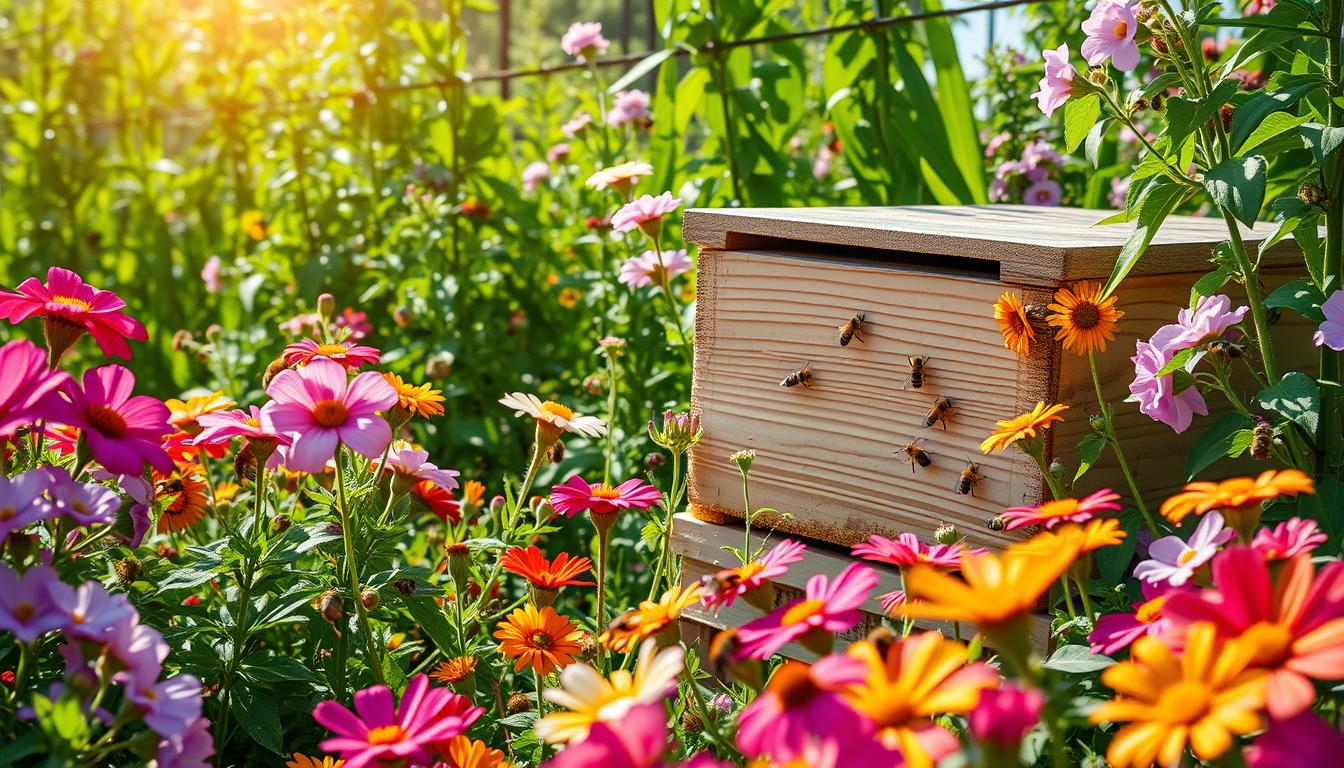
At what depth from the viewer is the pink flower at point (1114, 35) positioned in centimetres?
109

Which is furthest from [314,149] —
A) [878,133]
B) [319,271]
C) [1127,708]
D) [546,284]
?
[1127,708]

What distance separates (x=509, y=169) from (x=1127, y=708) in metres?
2.59

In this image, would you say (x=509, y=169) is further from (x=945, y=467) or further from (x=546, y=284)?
(x=945, y=467)

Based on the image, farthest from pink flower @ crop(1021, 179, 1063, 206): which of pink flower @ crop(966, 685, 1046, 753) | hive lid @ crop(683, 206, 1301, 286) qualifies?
pink flower @ crop(966, 685, 1046, 753)

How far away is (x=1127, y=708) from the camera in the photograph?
22.4 inches

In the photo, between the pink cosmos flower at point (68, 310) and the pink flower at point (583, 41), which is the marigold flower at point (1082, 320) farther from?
the pink flower at point (583, 41)

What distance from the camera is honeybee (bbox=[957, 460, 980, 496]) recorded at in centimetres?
122

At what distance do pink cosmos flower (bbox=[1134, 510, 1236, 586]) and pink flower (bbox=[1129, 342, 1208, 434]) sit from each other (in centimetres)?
24

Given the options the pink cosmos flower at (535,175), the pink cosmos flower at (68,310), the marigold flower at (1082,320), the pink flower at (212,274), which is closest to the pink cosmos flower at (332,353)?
the pink cosmos flower at (68,310)

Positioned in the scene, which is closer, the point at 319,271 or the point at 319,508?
the point at 319,508

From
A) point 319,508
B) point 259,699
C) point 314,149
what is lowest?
point 259,699

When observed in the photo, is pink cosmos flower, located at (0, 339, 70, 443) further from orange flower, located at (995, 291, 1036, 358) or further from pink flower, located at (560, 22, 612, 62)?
→ pink flower, located at (560, 22, 612, 62)

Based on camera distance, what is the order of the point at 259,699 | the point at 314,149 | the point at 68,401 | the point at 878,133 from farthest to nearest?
the point at 314,149, the point at 878,133, the point at 259,699, the point at 68,401

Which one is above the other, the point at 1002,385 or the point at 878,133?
the point at 878,133
